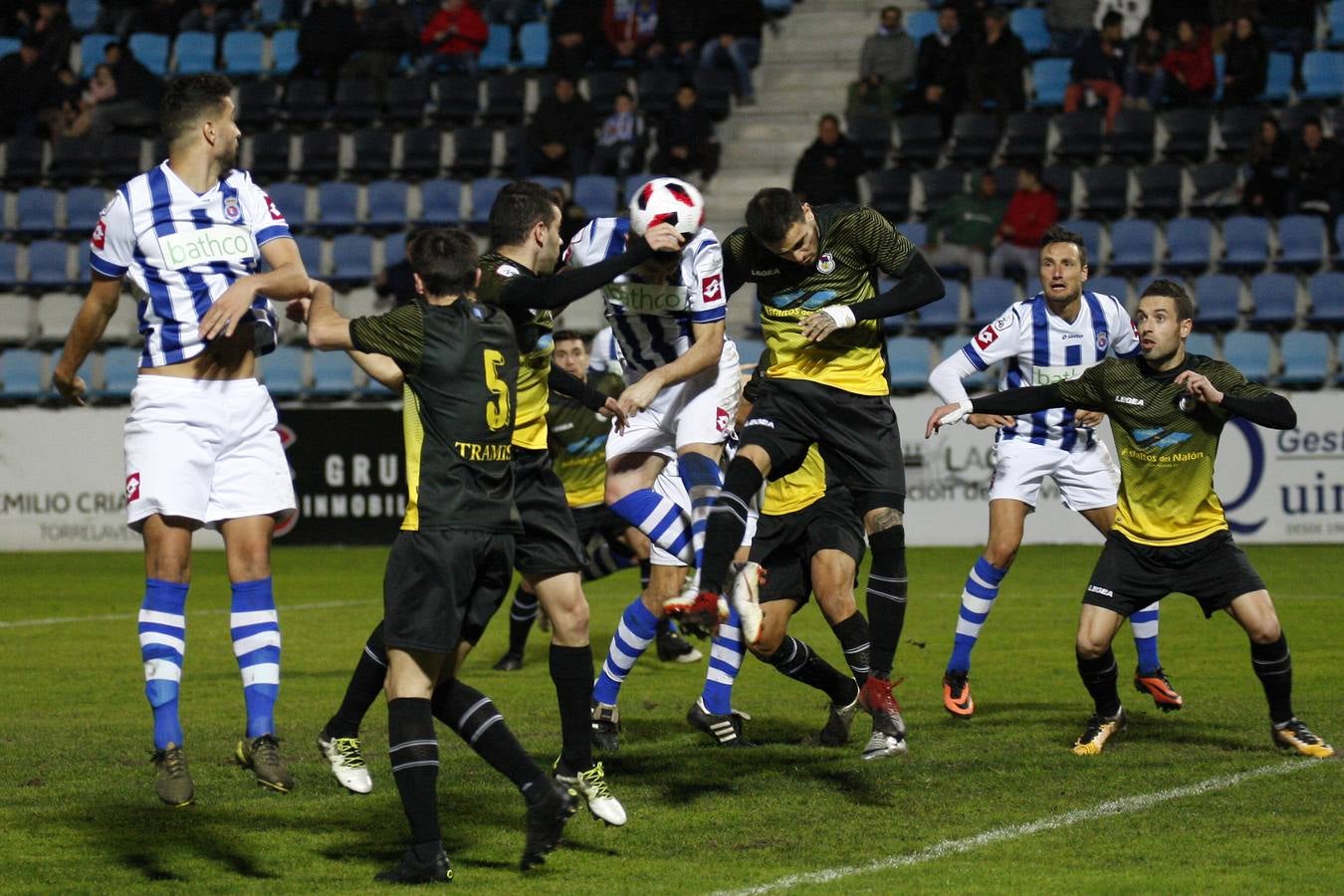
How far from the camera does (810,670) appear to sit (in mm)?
8477

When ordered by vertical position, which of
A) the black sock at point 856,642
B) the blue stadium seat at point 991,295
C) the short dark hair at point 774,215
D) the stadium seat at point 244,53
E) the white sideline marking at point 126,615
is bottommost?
the white sideline marking at point 126,615

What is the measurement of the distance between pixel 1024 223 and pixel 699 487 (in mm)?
13181

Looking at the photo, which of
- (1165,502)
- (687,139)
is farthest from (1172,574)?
(687,139)

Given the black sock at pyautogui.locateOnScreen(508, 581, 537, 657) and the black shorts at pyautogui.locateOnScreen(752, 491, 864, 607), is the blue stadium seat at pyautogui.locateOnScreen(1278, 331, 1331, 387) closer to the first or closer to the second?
the black sock at pyautogui.locateOnScreen(508, 581, 537, 657)

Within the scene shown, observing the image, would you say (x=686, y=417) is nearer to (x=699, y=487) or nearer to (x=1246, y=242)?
(x=699, y=487)

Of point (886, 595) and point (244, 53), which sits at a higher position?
point (244, 53)

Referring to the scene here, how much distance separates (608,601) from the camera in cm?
1548

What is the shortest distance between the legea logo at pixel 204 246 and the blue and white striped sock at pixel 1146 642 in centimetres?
510

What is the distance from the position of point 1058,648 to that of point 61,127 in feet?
61.7

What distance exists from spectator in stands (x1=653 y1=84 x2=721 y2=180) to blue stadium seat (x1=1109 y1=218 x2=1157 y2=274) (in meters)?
5.14

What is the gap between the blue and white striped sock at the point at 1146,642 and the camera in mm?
9391

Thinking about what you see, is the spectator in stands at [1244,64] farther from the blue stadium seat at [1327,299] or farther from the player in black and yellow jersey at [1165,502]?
the player in black and yellow jersey at [1165,502]

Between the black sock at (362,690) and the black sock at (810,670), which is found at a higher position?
the black sock at (362,690)

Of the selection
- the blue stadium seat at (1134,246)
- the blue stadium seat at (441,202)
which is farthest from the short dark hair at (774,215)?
the blue stadium seat at (441,202)
